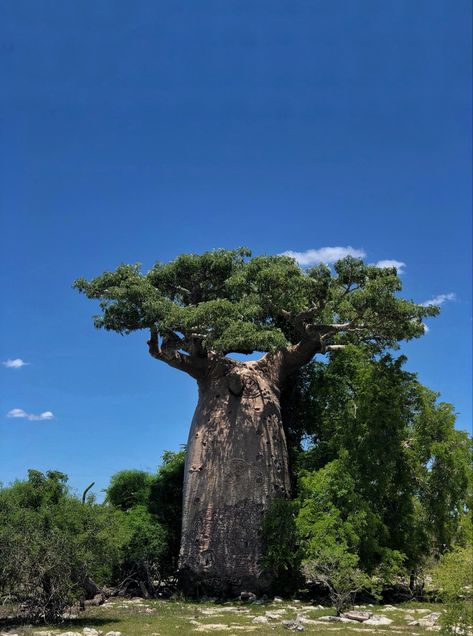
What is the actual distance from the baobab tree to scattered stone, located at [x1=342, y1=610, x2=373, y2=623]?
469cm

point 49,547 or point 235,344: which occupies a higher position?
point 235,344

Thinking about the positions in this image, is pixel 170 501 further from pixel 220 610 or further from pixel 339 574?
pixel 339 574

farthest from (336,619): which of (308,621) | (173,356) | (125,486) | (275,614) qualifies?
(125,486)

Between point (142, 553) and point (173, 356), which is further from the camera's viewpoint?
point (173, 356)

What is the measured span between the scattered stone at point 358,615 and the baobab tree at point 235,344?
15.4 ft

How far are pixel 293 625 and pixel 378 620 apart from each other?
256 cm

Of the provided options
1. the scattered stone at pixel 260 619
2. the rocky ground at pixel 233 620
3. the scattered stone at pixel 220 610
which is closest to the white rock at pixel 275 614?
the rocky ground at pixel 233 620

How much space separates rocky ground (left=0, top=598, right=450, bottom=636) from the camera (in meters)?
13.0

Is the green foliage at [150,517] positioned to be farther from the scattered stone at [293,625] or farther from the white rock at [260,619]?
the scattered stone at [293,625]

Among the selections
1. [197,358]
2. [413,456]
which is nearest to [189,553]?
[197,358]

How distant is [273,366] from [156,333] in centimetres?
479

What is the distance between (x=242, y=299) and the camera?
790 inches

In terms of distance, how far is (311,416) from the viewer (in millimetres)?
24531

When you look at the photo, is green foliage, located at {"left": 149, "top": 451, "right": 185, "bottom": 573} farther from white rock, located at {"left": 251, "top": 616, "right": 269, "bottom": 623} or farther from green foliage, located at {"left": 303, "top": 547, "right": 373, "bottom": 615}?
white rock, located at {"left": 251, "top": 616, "right": 269, "bottom": 623}
